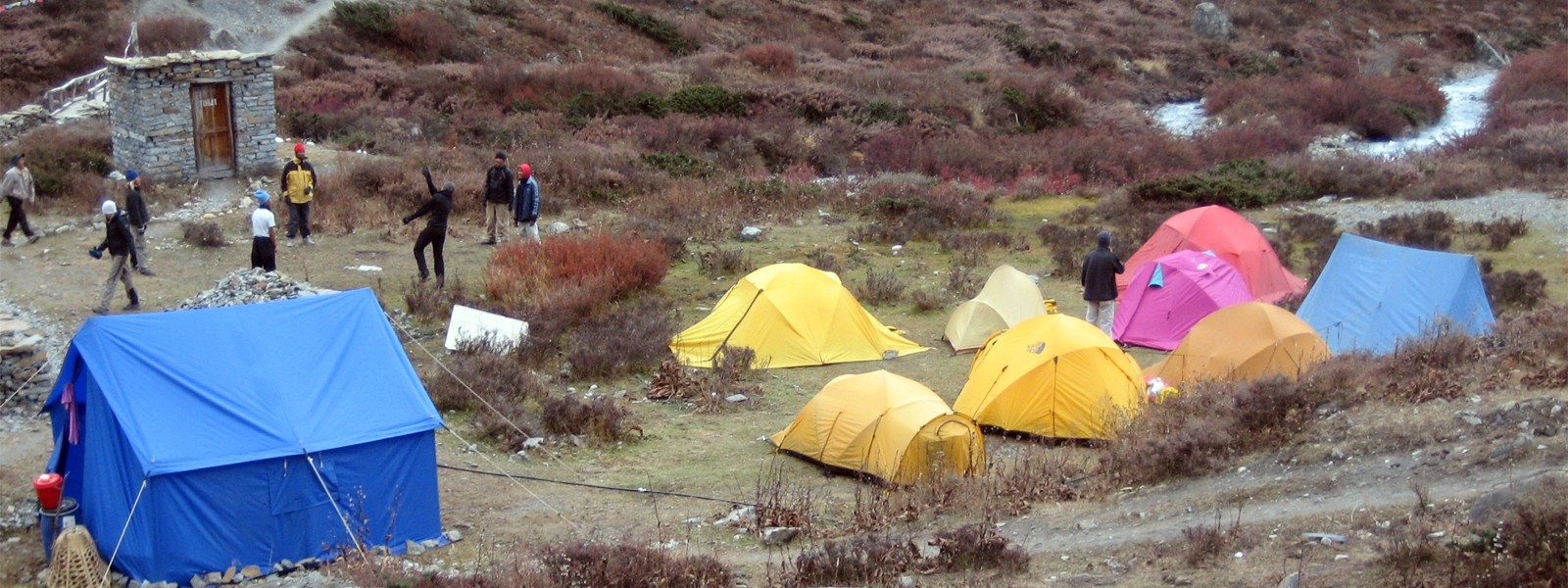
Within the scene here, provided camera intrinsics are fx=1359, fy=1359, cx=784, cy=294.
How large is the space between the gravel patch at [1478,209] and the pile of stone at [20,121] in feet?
73.1

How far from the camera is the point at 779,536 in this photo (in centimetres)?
961

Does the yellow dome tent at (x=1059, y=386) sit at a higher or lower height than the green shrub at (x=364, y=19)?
lower

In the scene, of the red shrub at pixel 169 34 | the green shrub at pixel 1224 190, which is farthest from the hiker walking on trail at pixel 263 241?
the red shrub at pixel 169 34

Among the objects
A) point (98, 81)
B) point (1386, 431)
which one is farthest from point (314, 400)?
point (98, 81)

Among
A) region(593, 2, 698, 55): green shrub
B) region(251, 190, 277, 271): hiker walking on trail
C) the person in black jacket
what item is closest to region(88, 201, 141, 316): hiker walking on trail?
region(251, 190, 277, 271): hiker walking on trail

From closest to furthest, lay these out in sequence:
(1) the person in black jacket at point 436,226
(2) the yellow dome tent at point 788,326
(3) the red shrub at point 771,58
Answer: (2) the yellow dome tent at point 788,326, (1) the person in black jacket at point 436,226, (3) the red shrub at point 771,58

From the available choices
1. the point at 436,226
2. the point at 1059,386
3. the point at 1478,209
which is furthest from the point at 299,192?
the point at 1478,209

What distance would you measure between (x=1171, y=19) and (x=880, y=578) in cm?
4879

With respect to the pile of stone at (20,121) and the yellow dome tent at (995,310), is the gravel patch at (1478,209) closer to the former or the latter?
the yellow dome tent at (995,310)

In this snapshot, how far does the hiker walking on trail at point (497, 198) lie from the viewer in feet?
60.8

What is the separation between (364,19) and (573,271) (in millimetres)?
22987

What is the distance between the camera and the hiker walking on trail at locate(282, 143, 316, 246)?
18094 mm

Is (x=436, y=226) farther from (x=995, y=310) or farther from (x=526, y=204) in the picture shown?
(x=995, y=310)

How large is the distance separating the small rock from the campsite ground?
0.08 m
